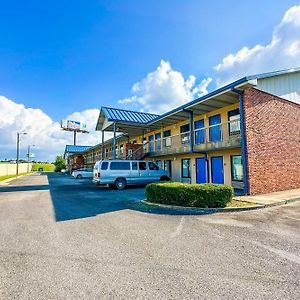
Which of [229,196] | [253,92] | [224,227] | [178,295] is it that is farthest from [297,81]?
[178,295]

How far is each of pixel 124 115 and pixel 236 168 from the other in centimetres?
1219

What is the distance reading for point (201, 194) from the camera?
346 inches

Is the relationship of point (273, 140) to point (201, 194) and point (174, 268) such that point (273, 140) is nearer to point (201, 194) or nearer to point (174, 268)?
point (201, 194)

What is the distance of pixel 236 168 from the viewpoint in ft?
46.9

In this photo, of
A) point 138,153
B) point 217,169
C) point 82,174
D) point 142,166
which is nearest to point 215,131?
point 217,169

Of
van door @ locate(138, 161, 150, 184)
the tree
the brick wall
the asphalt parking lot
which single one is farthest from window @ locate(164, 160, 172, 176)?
the tree

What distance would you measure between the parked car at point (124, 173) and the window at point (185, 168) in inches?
75.4

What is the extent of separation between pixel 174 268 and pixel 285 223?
4.48 metres

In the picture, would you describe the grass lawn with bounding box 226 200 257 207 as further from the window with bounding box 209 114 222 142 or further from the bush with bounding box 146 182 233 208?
the window with bounding box 209 114 222 142

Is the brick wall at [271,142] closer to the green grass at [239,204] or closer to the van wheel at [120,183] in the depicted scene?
the green grass at [239,204]

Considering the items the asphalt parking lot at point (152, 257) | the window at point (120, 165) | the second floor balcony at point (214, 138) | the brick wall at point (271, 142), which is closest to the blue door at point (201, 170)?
the second floor balcony at point (214, 138)

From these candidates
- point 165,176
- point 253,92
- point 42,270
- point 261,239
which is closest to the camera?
point 42,270

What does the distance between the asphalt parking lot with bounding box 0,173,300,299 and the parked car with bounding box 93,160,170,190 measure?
29.0ft

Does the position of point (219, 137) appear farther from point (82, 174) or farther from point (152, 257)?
point (82, 174)
